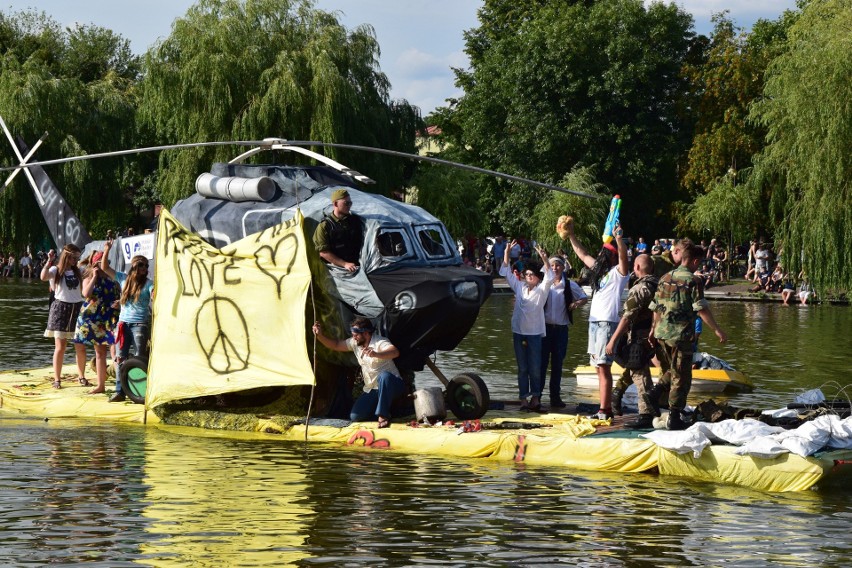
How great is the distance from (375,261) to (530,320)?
2.06 metres

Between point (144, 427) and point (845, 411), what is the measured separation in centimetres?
798

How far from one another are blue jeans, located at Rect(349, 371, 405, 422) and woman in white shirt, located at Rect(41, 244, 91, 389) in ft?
15.8

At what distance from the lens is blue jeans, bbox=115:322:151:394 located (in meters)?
16.1

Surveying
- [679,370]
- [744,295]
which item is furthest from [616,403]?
[744,295]

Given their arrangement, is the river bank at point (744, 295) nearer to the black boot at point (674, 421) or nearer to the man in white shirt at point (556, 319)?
the man in white shirt at point (556, 319)

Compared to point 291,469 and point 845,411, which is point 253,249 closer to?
point 291,469

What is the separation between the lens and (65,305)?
1758 centimetres

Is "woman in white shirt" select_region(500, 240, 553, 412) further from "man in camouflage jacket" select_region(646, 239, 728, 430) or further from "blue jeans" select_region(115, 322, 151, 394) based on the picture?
"blue jeans" select_region(115, 322, 151, 394)

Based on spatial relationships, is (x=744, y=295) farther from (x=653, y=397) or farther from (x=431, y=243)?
(x=653, y=397)

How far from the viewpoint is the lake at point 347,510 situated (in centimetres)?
944

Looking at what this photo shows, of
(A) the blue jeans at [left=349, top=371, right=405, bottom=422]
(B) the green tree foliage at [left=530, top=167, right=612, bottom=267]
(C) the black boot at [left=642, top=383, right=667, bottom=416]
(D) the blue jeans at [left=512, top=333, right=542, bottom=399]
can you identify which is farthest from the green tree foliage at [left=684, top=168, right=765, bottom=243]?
(A) the blue jeans at [left=349, top=371, right=405, bottom=422]

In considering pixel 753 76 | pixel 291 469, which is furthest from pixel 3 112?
pixel 291 469

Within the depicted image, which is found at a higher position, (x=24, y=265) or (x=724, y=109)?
(x=724, y=109)

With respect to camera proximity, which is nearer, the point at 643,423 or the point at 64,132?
the point at 643,423
